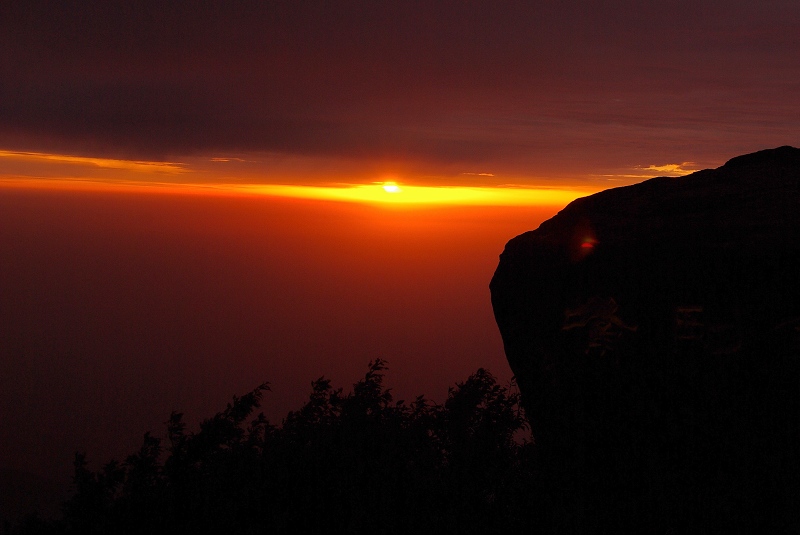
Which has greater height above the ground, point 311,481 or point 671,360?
point 671,360

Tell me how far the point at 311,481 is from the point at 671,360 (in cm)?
442

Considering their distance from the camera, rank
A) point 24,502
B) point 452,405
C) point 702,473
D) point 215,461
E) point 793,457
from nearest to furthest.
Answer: point 793,457
point 702,473
point 215,461
point 452,405
point 24,502

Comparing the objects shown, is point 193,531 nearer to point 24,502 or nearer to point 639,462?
point 639,462

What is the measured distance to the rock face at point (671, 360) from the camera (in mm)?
6777

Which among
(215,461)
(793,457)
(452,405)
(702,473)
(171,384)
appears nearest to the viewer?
(793,457)

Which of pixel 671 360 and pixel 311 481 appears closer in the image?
pixel 671 360

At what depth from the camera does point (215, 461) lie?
8352 millimetres

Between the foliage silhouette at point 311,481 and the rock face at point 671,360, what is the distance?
0.98 m

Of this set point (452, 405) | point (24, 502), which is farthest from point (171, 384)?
point (452, 405)

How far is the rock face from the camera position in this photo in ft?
22.2

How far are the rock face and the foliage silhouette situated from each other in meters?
0.98

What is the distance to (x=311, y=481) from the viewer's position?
7.89m

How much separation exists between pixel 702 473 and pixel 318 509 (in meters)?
4.32

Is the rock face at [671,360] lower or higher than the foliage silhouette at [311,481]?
higher
